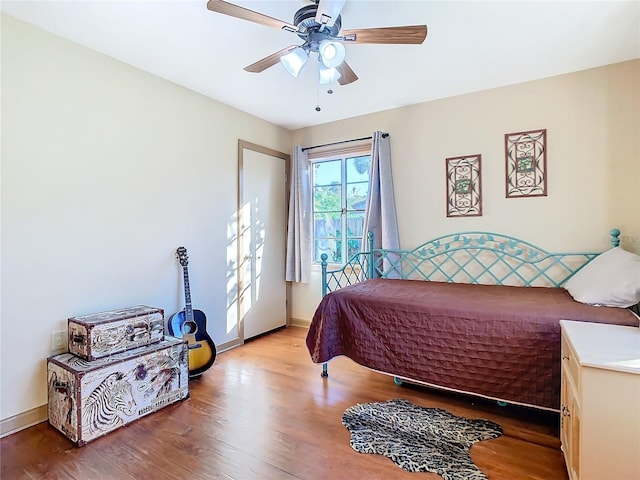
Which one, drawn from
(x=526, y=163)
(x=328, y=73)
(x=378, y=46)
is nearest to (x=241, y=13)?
(x=328, y=73)

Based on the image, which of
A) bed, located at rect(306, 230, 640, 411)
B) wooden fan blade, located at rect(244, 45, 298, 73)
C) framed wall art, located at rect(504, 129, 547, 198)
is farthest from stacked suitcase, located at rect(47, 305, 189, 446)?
framed wall art, located at rect(504, 129, 547, 198)

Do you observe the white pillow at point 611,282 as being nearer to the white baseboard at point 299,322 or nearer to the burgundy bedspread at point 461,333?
the burgundy bedspread at point 461,333

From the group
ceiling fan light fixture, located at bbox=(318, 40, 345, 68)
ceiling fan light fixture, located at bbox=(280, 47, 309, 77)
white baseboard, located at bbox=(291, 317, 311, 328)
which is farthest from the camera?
white baseboard, located at bbox=(291, 317, 311, 328)

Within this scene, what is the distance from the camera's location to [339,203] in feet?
12.5

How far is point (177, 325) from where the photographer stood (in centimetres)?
267

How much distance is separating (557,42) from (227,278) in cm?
317

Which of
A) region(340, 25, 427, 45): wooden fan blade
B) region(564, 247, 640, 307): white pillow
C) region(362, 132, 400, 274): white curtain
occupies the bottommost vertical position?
region(564, 247, 640, 307): white pillow

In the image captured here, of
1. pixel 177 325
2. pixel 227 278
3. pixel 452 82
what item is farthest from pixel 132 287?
pixel 452 82

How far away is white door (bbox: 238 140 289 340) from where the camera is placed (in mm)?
3443

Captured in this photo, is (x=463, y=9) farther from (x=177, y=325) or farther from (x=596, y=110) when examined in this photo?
(x=177, y=325)

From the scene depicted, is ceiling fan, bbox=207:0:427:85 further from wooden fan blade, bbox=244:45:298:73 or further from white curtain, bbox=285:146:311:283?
white curtain, bbox=285:146:311:283

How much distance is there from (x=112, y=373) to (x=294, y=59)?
207 cm

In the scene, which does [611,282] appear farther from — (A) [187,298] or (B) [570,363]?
(A) [187,298]

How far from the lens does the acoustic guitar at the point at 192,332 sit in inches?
103
